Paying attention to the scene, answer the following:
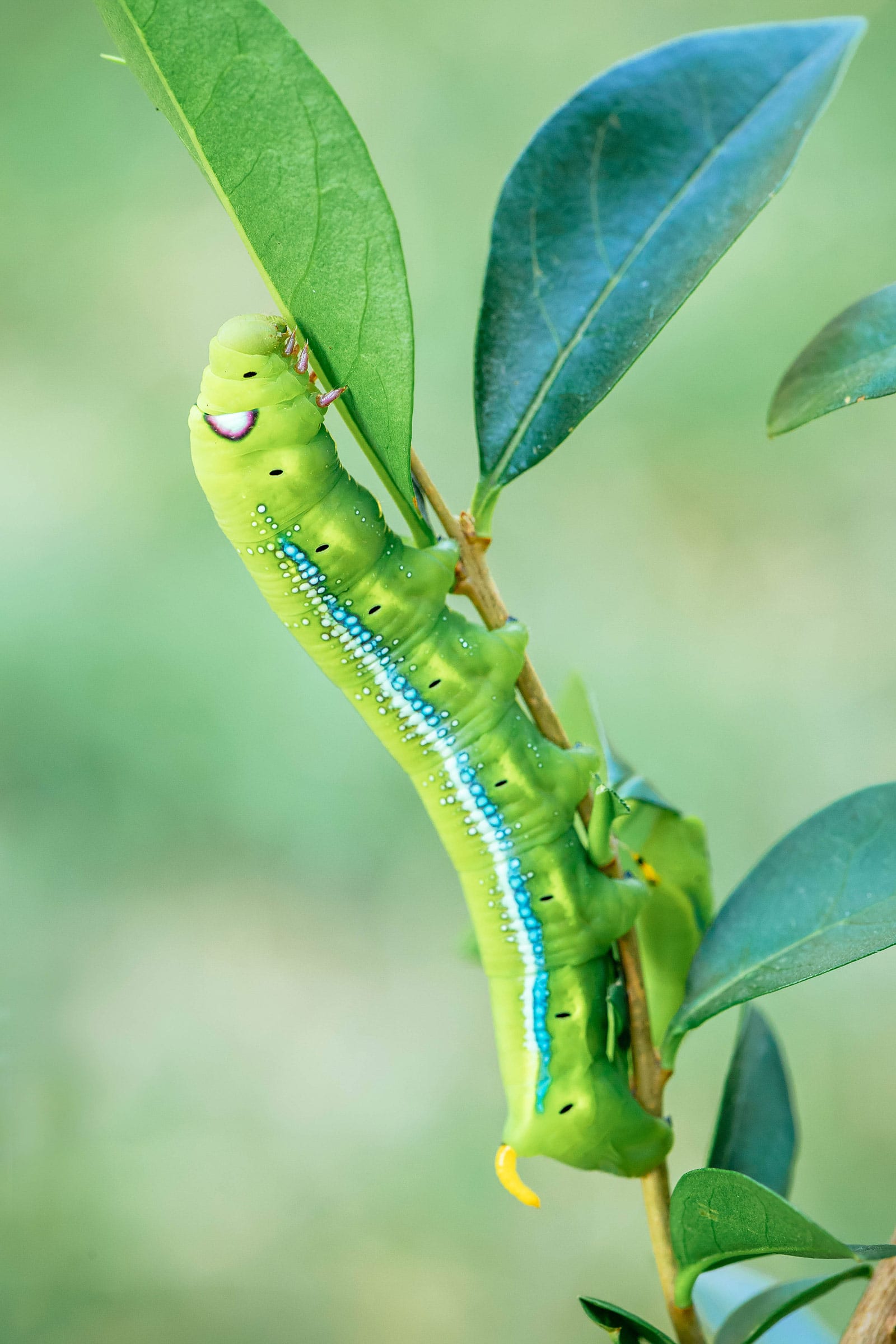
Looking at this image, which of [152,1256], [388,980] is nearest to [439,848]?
[388,980]

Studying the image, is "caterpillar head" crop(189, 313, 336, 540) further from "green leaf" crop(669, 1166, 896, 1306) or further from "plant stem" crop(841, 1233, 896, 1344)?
"plant stem" crop(841, 1233, 896, 1344)

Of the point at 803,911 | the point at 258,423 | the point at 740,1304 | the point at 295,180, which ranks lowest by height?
the point at 740,1304

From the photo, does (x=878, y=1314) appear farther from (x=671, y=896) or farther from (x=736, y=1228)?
(x=671, y=896)

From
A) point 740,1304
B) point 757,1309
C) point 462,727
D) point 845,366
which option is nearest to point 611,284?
point 845,366

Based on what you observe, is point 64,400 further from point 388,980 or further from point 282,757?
point 388,980

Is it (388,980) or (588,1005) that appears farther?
(388,980)

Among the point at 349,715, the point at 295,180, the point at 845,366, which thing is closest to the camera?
the point at 295,180

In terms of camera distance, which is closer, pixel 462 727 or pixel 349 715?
pixel 462 727
